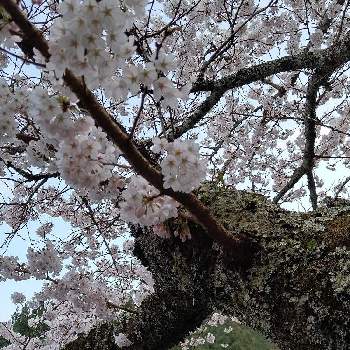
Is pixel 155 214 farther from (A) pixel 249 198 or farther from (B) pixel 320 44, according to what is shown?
(B) pixel 320 44

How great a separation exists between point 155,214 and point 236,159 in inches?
217

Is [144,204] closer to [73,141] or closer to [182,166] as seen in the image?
[182,166]

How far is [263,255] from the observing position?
66.4 inches

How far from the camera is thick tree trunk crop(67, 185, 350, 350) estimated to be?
4.61 feet

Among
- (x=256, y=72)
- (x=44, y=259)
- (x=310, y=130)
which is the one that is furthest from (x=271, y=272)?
(x=310, y=130)

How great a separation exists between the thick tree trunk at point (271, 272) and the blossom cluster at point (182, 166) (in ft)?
1.44

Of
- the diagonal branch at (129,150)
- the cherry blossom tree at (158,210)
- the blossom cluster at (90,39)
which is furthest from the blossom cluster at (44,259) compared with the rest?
the blossom cluster at (90,39)

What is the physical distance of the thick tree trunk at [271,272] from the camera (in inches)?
55.4

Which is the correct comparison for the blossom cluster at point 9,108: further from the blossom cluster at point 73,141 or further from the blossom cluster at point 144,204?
the blossom cluster at point 144,204

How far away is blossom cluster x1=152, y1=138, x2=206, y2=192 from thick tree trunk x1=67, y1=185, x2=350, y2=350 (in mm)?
438

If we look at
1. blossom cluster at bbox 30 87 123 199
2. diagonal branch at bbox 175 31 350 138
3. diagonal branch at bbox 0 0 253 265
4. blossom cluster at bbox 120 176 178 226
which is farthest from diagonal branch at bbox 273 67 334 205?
blossom cluster at bbox 30 87 123 199

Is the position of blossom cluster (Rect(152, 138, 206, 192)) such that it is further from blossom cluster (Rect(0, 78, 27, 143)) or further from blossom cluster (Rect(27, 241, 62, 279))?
blossom cluster (Rect(27, 241, 62, 279))

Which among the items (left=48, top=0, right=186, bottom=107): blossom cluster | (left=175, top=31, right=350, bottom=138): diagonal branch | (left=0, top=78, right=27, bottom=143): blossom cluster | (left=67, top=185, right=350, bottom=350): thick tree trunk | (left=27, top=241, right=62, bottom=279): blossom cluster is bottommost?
(left=67, top=185, right=350, bottom=350): thick tree trunk

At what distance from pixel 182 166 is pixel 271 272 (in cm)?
52
